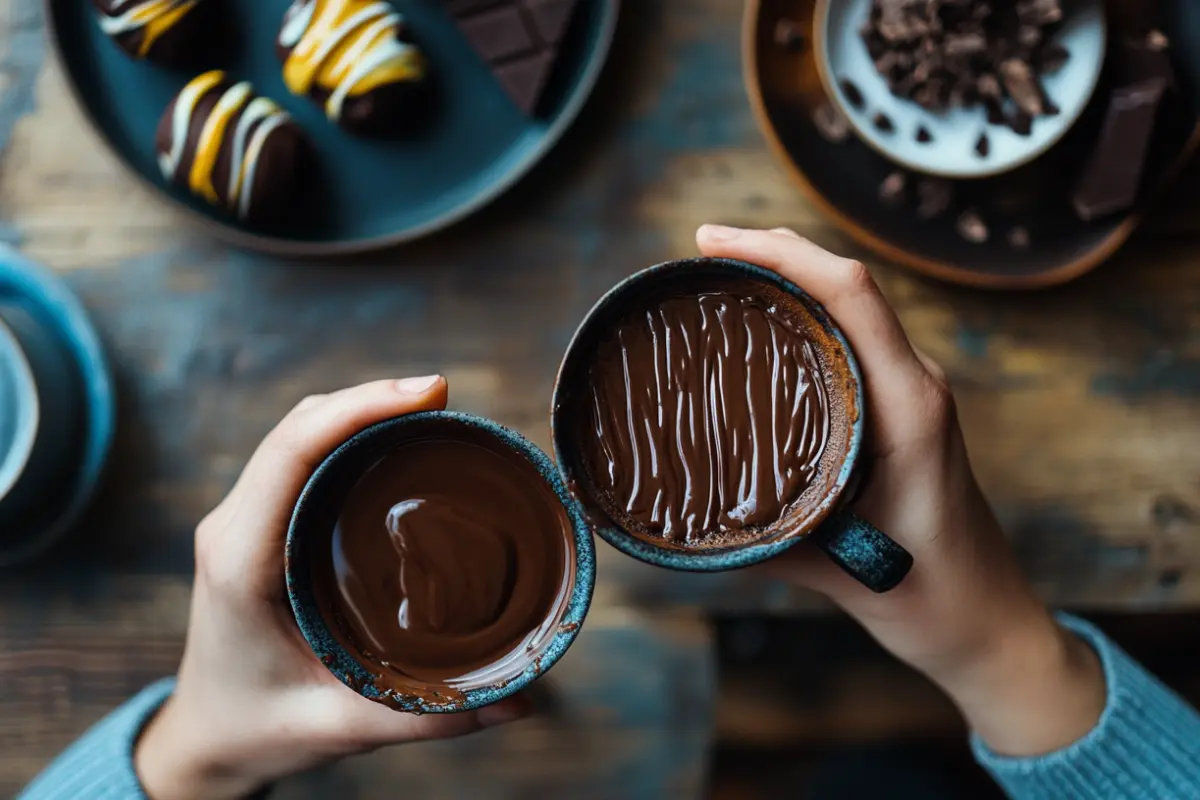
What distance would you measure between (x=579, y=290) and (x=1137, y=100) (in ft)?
2.56

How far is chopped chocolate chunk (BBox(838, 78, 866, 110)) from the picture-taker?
1.37 meters

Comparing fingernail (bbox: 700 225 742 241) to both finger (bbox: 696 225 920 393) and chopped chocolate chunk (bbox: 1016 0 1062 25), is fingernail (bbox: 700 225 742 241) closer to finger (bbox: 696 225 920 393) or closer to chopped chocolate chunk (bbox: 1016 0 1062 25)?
finger (bbox: 696 225 920 393)

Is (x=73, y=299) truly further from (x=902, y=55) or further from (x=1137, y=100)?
(x=1137, y=100)

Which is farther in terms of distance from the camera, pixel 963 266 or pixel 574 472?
pixel 963 266

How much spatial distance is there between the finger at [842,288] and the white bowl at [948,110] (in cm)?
36

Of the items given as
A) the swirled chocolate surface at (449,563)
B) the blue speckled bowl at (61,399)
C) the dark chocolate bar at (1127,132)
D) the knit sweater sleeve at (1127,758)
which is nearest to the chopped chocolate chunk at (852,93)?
the dark chocolate bar at (1127,132)

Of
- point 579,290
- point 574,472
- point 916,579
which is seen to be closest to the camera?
point 574,472

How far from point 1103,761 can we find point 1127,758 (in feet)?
0.10

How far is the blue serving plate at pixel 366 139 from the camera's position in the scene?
143cm

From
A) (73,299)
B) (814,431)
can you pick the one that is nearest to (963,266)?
(814,431)

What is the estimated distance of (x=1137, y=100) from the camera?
132cm

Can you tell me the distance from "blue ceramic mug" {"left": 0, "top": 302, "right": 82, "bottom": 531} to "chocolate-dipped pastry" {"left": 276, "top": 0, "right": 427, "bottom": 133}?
49 centimetres

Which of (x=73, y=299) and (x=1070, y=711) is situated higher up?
(x=73, y=299)

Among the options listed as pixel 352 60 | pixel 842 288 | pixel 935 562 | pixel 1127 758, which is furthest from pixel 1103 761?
pixel 352 60
